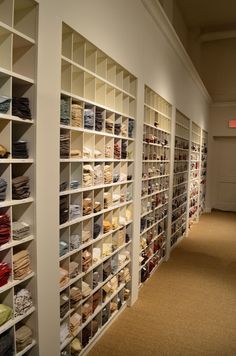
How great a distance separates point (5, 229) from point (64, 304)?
2.72ft

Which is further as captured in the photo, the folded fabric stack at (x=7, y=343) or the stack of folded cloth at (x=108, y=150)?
the stack of folded cloth at (x=108, y=150)

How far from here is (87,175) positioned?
2.26 meters

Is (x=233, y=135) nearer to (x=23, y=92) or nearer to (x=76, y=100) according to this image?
(x=76, y=100)

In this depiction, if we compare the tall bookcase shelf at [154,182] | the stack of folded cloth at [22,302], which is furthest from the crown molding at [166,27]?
the stack of folded cloth at [22,302]

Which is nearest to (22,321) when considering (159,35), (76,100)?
(76,100)

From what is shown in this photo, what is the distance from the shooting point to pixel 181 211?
5602mm

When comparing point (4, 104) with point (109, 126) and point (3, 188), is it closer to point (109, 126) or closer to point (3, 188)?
point (3, 188)

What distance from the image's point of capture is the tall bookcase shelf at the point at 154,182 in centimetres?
355

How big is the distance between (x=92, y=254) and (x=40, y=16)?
5.55 feet

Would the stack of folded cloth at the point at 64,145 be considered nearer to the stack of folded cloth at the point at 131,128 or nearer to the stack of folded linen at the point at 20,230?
the stack of folded linen at the point at 20,230

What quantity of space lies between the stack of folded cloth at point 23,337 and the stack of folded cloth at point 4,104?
1211 mm

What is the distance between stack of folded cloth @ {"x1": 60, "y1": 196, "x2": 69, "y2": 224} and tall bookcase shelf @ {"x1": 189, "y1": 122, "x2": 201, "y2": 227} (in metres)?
4.87

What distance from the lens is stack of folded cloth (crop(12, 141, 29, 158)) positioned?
156cm

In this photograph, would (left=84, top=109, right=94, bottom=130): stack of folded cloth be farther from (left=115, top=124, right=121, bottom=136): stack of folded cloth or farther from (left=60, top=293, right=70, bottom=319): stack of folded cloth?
(left=60, top=293, right=70, bottom=319): stack of folded cloth
